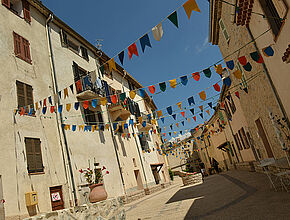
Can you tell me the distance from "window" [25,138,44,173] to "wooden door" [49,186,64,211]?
1.03 metres

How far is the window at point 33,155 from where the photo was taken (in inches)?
326

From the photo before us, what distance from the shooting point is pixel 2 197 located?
6961 mm

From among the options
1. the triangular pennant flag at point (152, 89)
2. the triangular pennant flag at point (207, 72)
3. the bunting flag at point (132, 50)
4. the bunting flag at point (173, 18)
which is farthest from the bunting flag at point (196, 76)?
the bunting flag at point (173, 18)

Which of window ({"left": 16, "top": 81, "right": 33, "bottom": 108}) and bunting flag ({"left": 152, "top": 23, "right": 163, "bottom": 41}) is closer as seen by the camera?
bunting flag ({"left": 152, "top": 23, "right": 163, "bottom": 41})

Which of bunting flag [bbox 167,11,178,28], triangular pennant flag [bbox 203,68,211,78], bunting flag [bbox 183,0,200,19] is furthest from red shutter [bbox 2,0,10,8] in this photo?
triangular pennant flag [bbox 203,68,211,78]

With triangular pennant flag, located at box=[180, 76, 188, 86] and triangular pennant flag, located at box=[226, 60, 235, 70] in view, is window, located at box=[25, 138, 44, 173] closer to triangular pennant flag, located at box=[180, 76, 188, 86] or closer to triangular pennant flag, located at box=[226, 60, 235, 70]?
triangular pennant flag, located at box=[180, 76, 188, 86]

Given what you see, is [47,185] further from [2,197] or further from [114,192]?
[114,192]

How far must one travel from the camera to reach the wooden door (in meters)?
8.72

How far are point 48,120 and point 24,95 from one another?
4.83ft

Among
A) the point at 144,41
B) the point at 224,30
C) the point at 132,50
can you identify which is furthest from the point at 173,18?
the point at 224,30

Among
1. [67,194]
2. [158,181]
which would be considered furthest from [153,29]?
[158,181]

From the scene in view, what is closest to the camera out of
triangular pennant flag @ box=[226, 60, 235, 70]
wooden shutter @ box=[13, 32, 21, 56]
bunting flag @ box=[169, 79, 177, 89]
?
triangular pennant flag @ box=[226, 60, 235, 70]

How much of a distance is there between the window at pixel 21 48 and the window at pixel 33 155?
383cm

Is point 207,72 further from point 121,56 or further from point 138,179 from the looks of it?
point 138,179
